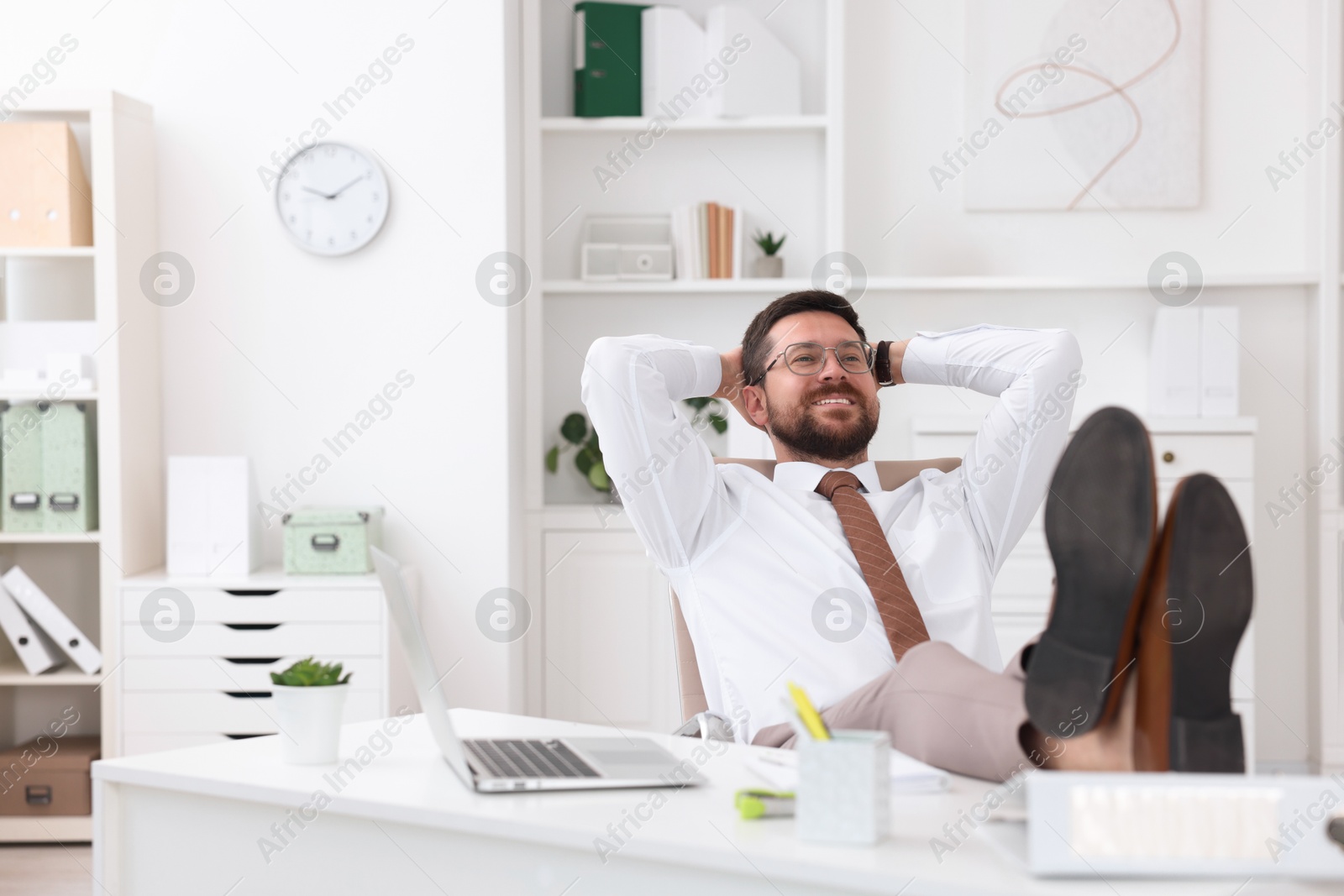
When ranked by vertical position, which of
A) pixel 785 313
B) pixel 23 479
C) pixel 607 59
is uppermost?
pixel 607 59

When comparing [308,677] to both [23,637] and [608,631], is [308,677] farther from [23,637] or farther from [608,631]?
[608,631]

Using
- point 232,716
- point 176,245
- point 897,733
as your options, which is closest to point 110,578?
point 232,716

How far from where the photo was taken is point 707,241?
345 cm

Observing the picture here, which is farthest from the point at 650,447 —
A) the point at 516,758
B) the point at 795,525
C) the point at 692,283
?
the point at 692,283

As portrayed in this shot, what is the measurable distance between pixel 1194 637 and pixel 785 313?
117 cm

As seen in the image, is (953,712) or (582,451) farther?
(582,451)

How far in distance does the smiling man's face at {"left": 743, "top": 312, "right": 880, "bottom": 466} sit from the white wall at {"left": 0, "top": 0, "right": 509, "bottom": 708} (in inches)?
52.0

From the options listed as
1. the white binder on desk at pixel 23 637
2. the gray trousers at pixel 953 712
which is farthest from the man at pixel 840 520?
the white binder on desk at pixel 23 637

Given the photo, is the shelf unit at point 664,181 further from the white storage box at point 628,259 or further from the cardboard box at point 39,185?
the cardboard box at point 39,185

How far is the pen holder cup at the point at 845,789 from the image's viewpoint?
35.4 inches

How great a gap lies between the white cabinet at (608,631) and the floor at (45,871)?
4.27 feet

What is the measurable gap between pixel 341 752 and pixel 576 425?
2355mm

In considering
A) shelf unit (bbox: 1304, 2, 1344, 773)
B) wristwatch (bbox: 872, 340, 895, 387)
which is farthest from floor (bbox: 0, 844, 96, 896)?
shelf unit (bbox: 1304, 2, 1344, 773)

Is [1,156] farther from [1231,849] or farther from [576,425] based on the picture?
[1231,849]
